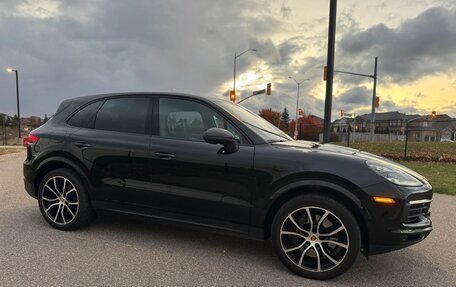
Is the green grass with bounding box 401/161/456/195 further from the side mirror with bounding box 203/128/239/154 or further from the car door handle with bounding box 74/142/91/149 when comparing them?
the car door handle with bounding box 74/142/91/149

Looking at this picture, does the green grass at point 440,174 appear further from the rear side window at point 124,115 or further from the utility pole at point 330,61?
the rear side window at point 124,115

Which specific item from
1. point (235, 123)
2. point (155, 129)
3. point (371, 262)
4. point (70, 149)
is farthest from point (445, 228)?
point (70, 149)

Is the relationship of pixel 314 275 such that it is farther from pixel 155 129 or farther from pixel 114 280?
pixel 155 129

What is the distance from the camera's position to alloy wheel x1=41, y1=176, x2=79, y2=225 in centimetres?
454

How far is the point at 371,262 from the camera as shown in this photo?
3.88 meters

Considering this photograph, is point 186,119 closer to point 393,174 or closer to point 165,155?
point 165,155

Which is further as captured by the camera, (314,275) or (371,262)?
(371,262)

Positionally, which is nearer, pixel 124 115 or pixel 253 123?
pixel 253 123

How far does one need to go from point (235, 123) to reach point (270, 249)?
1467mm

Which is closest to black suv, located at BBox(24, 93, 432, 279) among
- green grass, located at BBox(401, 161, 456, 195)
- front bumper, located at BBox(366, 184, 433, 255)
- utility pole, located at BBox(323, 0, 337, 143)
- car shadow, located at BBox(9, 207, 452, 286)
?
front bumper, located at BBox(366, 184, 433, 255)

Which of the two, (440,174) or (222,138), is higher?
(222,138)

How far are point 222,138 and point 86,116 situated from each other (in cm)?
207

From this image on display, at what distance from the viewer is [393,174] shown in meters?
3.41

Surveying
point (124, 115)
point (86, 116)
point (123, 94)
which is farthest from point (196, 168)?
point (86, 116)
